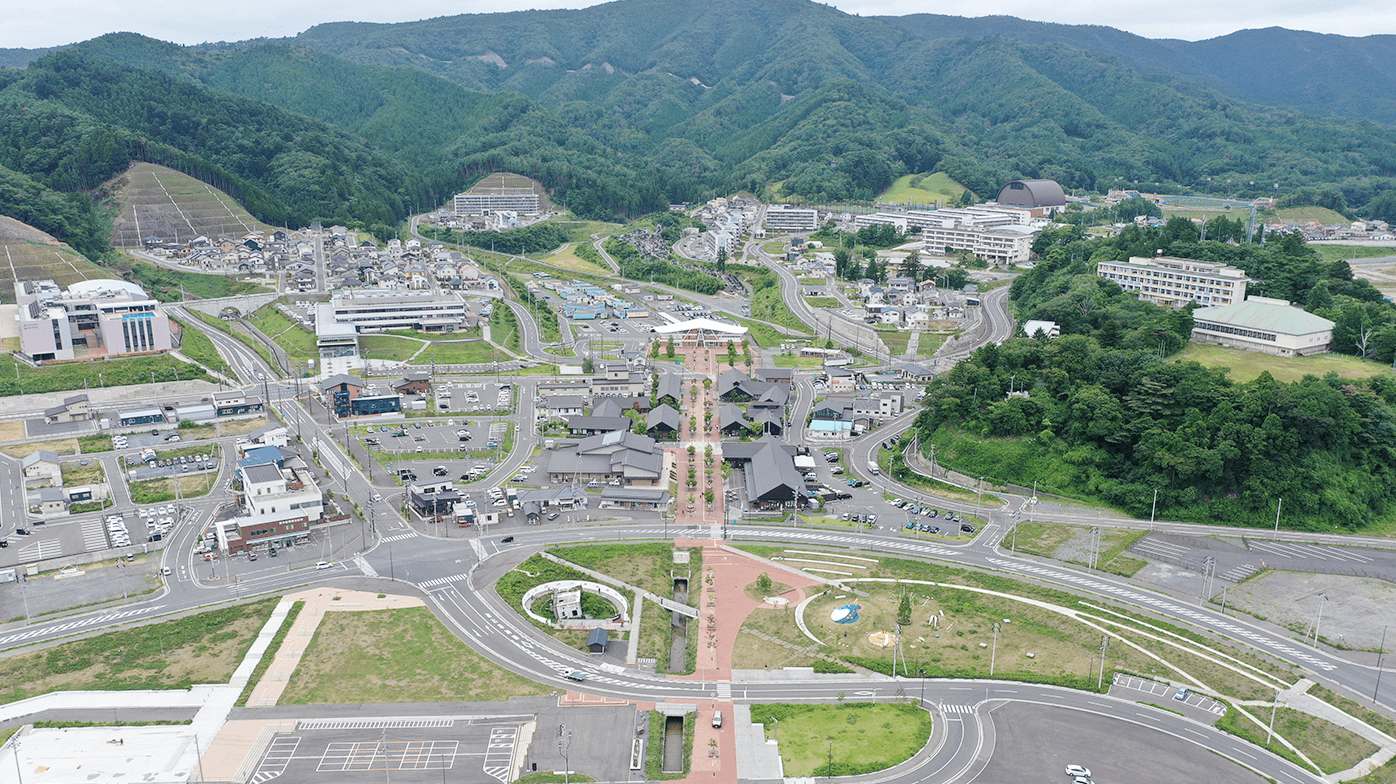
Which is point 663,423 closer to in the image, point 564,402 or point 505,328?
point 564,402

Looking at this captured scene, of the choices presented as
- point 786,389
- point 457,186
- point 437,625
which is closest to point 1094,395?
point 786,389

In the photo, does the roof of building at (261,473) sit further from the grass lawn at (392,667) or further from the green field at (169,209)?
the green field at (169,209)

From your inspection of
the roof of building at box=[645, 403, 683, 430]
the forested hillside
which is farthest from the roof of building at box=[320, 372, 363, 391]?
the forested hillside

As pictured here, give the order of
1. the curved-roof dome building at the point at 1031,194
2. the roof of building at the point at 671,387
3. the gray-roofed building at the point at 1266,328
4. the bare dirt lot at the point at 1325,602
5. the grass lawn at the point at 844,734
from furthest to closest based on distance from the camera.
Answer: the curved-roof dome building at the point at 1031,194 → the roof of building at the point at 671,387 → the gray-roofed building at the point at 1266,328 → the bare dirt lot at the point at 1325,602 → the grass lawn at the point at 844,734

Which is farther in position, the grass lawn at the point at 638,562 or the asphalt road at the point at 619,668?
the grass lawn at the point at 638,562

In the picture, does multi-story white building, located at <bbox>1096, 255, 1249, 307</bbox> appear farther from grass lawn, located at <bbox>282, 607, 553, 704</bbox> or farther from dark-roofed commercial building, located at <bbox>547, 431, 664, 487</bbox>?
grass lawn, located at <bbox>282, 607, 553, 704</bbox>

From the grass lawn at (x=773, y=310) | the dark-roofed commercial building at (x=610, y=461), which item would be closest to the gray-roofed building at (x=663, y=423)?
the dark-roofed commercial building at (x=610, y=461)
